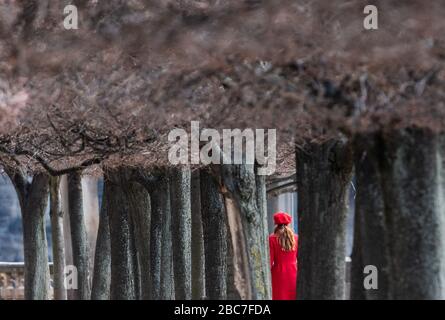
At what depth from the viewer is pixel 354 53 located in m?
15.6

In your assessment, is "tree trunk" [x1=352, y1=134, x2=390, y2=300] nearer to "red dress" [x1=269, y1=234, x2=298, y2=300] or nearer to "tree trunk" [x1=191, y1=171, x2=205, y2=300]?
"red dress" [x1=269, y1=234, x2=298, y2=300]

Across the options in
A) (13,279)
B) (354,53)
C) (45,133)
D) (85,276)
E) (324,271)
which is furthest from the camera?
(13,279)

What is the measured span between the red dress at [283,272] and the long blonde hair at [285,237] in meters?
0.06

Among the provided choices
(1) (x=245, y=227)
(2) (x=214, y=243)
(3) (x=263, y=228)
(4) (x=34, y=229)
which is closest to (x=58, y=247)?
(4) (x=34, y=229)

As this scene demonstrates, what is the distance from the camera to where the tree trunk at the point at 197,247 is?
26906 millimetres

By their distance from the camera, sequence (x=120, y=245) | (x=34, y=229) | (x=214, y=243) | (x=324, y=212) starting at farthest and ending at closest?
(x=34, y=229)
(x=120, y=245)
(x=214, y=243)
(x=324, y=212)

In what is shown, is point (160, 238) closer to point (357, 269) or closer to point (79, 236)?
point (79, 236)

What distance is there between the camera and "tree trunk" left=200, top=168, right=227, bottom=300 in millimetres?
23406

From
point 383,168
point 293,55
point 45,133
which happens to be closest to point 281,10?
point 293,55

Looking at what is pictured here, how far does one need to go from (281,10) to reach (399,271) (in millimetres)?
2901

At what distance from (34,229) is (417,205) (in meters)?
13.8

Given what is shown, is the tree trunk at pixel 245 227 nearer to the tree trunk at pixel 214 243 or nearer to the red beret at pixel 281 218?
the red beret at pixel 281 218

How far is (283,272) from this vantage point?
70.2 ft
